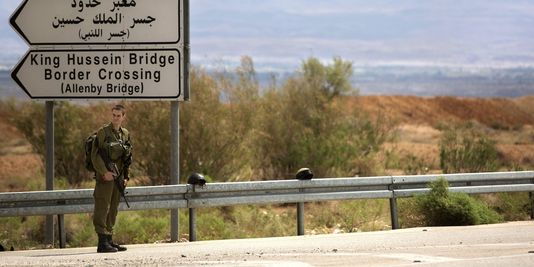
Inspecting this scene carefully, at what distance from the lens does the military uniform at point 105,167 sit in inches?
569

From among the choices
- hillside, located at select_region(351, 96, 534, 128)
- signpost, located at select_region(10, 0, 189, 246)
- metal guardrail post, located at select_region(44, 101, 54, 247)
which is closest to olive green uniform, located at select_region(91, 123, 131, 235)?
metal guardrail post, located at select_region(44, 101, 54, 247)

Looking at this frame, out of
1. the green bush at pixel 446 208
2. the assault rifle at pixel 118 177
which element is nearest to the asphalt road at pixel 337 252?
the assault rifle at pixel 118 177

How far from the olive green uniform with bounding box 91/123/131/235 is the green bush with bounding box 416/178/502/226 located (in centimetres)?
503

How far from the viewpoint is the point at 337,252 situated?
14.1m

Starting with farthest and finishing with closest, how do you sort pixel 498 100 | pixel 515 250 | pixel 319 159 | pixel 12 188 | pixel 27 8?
pixel 498 100
pixel 12 188
pixel 319 159
pixel 27 8
pixel 515 250

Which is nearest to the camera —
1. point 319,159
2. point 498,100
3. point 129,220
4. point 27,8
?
point 27,8

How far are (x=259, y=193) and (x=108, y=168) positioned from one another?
2.99 metres

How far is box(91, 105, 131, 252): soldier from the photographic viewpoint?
14453mm

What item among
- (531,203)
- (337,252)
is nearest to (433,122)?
(531,203)

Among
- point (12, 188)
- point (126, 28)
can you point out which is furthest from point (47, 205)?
point (12, 188)

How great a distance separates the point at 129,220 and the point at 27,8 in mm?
4614

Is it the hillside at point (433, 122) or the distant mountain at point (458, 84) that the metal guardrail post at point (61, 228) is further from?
the distant mountain at point (458, 84)

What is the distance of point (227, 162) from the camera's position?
2748cm

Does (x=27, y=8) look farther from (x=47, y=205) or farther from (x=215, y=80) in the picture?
(x=215, y=80)
